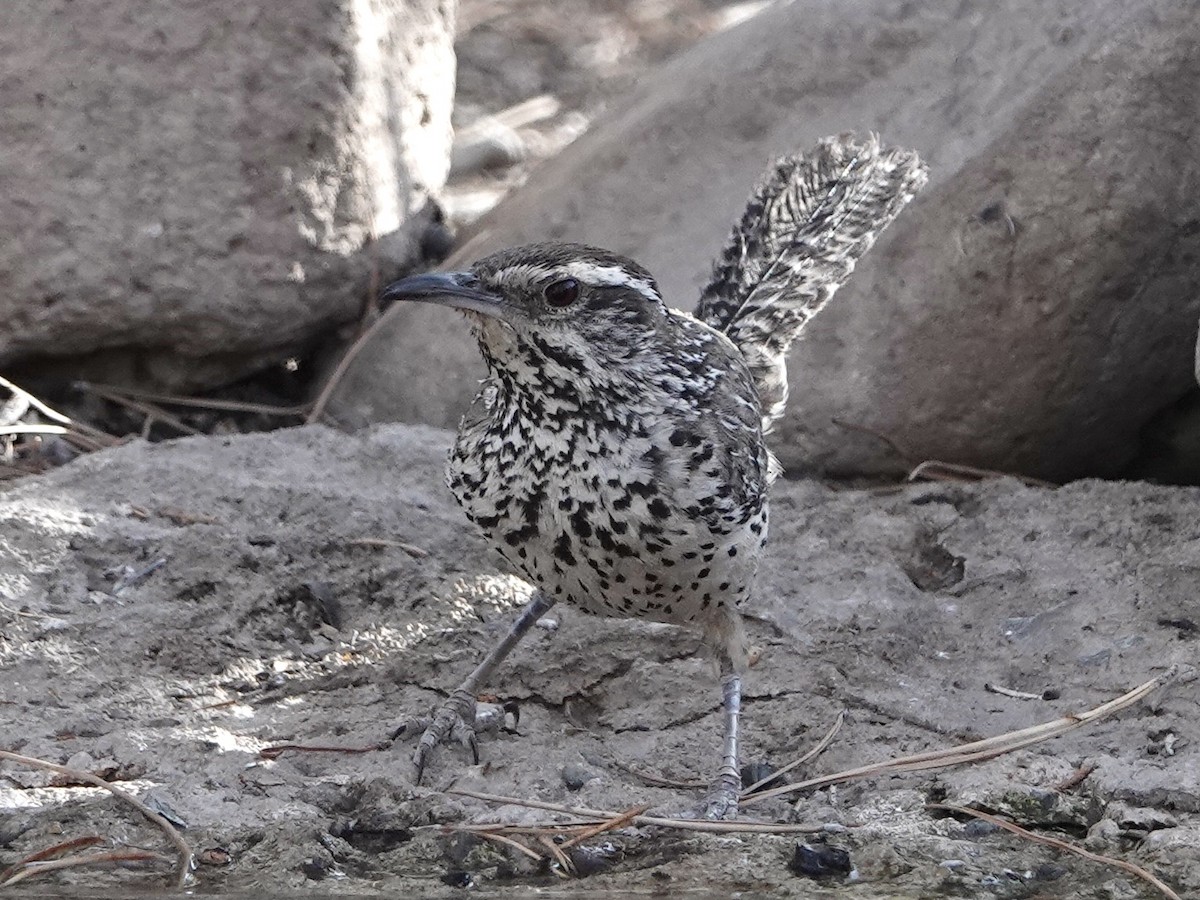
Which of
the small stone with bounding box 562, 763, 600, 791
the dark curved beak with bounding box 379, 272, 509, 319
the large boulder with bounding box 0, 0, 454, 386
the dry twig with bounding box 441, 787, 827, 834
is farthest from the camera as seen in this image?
the large boulder with bounding box 0, 0, 454, 386

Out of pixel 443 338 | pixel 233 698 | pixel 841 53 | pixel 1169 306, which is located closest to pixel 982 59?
pixel 841 53

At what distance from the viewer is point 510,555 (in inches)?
168

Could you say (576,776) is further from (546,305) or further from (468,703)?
(546,305)

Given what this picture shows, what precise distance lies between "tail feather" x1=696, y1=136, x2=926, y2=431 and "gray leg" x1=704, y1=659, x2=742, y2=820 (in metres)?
1.03

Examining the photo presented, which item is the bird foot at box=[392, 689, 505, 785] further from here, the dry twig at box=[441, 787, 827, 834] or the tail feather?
the tail feather

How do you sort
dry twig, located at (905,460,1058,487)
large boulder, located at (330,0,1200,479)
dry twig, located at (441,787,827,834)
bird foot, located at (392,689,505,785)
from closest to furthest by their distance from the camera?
1. dry twig, located at (441,787,827,834)
2. bird foot, located at (392,689,505,785)
3. large boulder, located at (330,0,1200,479)
4. dry twig, located at (905,460,1058,487)

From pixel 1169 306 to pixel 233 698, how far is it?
3.49m

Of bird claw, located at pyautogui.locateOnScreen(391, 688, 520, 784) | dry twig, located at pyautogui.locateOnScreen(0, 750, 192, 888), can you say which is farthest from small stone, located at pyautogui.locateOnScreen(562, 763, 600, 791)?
dry twig, located at pyautogui.locateOnScreen(0, 750, 192, 888)

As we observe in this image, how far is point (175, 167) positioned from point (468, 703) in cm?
258

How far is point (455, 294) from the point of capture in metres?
4.08

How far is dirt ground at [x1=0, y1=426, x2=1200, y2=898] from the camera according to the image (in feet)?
12.7

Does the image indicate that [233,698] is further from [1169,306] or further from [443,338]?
[1169,306]

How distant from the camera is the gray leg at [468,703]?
4.36 meters

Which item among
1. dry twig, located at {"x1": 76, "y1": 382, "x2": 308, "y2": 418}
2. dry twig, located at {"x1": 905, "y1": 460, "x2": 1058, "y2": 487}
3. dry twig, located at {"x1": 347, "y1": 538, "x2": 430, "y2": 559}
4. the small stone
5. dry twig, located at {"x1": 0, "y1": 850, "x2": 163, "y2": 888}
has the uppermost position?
dry twig, located at {"x1": 905, "y1": 460, "x2": 1058, "y2": 487}
